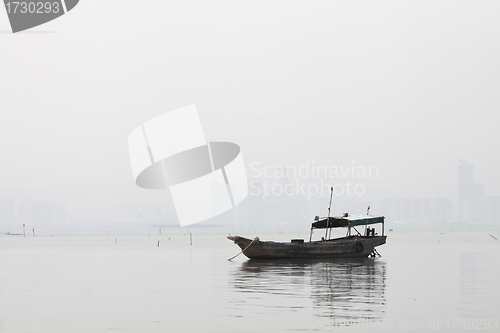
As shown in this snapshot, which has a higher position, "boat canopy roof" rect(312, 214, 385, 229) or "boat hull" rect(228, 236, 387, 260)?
"boat canopy roof" rect(312, 214, 385, 229)

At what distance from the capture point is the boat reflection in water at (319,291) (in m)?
22.4

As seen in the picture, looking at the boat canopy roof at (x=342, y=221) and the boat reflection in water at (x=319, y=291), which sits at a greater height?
the boat canopy roof at (x=342, y=221)

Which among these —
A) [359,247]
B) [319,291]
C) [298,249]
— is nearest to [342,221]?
[359,247]

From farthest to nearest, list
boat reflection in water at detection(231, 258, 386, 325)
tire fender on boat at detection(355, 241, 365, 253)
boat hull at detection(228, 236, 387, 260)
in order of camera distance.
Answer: tire fender on boat at detection(355, 241, 365, 253) → boat hull at detection(228, 236, 387, 260) → boat reflection in water at detection(231, 258, 386, 325)

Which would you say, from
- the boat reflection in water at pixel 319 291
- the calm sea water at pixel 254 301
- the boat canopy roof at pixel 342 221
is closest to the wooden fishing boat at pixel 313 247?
the boat canopy roof at pixel 342 221

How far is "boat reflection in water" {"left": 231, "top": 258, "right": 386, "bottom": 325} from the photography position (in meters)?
22.4

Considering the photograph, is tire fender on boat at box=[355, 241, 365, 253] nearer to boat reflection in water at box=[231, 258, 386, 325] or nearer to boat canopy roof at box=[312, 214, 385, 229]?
boat canopy roof at box=[312, 214, 385, 229]

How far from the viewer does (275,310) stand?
22.6m

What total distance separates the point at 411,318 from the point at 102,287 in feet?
59.3

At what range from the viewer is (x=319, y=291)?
29.1 meters

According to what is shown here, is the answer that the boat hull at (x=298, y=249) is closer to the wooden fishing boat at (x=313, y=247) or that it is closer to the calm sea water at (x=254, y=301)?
the wooden fishing boat at (x=313, y=247)

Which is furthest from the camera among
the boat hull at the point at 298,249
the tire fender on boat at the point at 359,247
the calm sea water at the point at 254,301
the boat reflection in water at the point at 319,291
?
the tire fender on boat at the point at 359,247

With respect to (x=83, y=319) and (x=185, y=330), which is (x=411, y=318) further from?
(x=83, y=319)

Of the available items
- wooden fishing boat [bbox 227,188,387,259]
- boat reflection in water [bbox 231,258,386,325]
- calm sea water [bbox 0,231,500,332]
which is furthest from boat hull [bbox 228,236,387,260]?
calm sea water [bbox 0,231,500,332]
